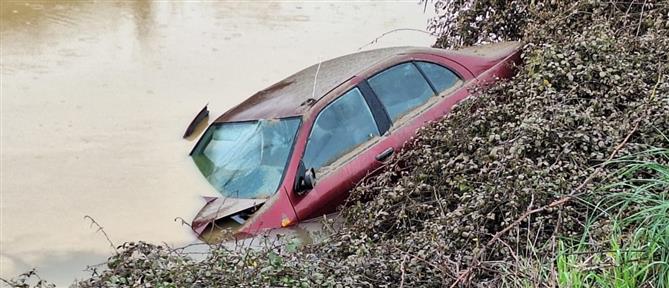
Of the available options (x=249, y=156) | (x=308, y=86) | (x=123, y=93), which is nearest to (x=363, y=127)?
(x=308, y=86)

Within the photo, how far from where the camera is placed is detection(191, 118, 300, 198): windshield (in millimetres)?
5754

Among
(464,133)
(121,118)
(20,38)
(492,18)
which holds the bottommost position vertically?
(464,133)

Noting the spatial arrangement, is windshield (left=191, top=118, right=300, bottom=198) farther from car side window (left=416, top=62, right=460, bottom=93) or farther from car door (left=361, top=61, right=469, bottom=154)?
car side window (left=416, top=62, right=460, bottom=93)

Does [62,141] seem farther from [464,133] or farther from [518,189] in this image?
[518,189]

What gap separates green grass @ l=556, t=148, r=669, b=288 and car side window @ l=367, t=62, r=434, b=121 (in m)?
2.35

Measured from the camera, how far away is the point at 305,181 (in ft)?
18.3

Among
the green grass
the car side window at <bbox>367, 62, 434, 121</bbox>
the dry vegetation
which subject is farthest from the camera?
the car side window at <bbox>367, 62, 434, 121</bbox>

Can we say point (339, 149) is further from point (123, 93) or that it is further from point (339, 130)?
point (123, 93)

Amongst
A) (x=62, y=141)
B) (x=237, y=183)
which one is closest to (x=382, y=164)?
(x=237, y=183)

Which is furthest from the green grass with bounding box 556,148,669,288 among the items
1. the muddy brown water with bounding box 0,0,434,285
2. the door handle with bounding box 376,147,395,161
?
the muddy brown water with bounding box 0,0,434,285

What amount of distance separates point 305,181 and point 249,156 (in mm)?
676

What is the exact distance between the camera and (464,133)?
5.46 meters

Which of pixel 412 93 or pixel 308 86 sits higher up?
pixel 308 86

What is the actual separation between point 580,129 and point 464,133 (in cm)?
91
